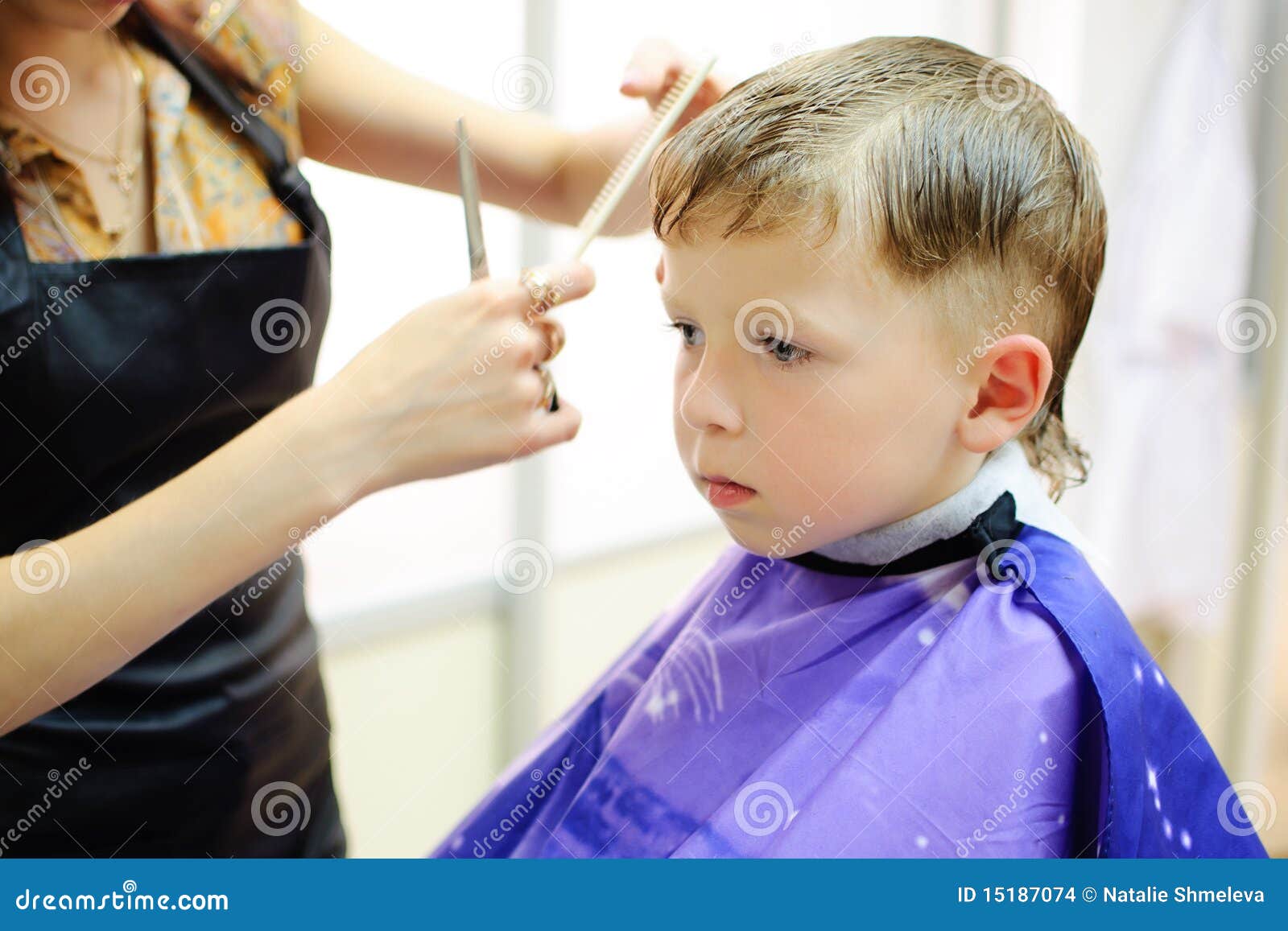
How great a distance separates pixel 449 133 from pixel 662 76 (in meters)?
0.26

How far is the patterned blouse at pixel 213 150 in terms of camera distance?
109 cm

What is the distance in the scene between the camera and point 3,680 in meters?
0.91

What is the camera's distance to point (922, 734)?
100 centimetres

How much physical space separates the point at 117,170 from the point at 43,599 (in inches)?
18.1

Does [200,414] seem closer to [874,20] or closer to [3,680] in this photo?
[3,680]

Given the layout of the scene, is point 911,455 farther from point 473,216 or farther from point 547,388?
point 473,216

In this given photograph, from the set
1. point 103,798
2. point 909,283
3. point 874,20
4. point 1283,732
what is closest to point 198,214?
point 103,798

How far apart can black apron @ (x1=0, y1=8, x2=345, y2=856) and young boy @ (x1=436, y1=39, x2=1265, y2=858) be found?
16.8 inches

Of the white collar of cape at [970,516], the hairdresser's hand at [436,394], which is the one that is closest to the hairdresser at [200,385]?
the hairdresser's hand at [436,394]

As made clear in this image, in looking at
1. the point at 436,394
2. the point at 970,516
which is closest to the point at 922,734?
the point at 970,516

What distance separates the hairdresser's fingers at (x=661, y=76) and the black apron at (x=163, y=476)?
1.22ft

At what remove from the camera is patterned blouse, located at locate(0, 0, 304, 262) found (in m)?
1.09

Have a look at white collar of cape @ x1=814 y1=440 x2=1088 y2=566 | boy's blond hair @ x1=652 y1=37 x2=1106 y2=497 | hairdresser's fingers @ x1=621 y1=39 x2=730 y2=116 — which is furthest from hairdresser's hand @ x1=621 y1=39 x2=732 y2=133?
white collar of cape @ x1=814 y1=440 x2=1088 y2=566
